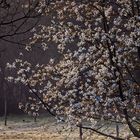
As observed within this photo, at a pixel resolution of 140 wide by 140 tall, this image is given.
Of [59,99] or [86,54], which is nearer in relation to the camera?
[86,54]

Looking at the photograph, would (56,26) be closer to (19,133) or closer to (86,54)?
(86,54)

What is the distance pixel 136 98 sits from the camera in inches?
289

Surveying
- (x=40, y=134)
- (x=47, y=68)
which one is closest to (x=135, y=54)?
(x=47, y=68)

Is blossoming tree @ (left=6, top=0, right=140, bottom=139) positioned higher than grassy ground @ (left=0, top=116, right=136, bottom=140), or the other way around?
blossoming tree @ (left=6, top=0, right=140, bottom=139)

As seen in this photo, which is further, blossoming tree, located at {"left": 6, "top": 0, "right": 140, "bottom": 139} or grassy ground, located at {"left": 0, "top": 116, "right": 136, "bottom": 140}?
grassy ground, located at {"left": 0, "top": 116, "right": 136, "bottom": 140}

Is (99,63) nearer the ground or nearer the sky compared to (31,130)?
nearer the sky

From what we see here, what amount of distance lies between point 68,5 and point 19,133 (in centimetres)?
1291

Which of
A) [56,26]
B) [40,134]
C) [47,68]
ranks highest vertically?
[56,26]

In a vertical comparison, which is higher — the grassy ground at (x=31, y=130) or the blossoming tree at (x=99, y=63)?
the blossoming tree at (x=99, y=63)

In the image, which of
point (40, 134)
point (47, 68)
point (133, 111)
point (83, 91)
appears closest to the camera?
point (133, 111)

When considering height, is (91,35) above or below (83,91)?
above

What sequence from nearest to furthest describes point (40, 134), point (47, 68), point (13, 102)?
point (47, 68), point (40, 134), point (13, 102)

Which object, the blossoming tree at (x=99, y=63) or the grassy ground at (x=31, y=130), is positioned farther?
the grassy ground at (x=31, y=130)

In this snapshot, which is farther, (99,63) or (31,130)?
(31,130)
